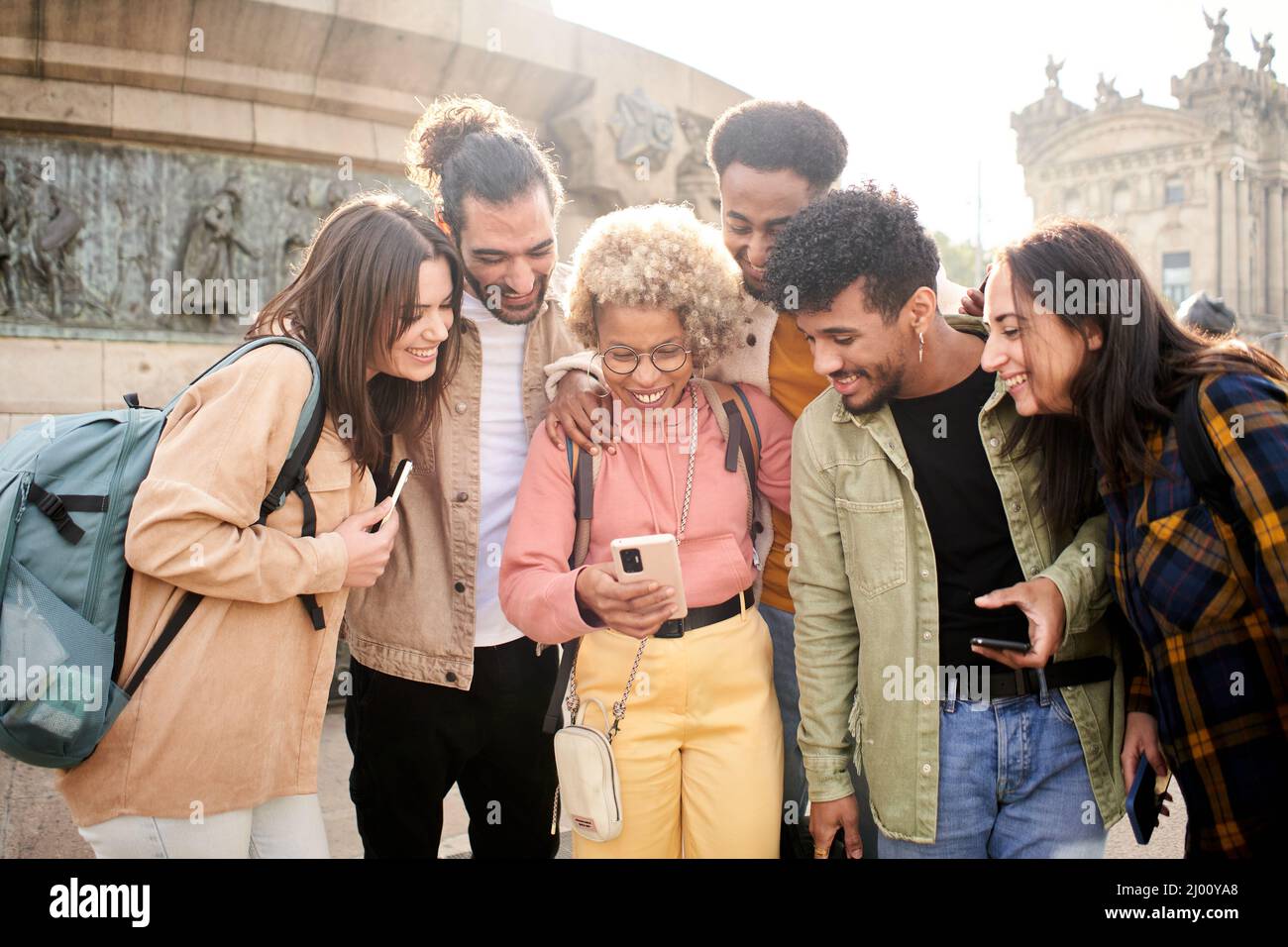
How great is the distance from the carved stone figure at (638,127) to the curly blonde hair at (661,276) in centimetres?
340

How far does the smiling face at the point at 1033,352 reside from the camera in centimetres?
235

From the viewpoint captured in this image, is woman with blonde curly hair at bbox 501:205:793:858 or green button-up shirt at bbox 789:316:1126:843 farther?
woman with blonde curly hair at bbox 501:205:793:858

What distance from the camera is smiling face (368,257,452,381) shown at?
2742 millimetres

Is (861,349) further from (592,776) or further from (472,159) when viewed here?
(472,159)

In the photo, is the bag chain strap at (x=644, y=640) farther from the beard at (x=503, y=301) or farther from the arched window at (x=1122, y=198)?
the arched window at (x=1122, y=198)

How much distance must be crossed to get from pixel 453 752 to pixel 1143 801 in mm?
1972

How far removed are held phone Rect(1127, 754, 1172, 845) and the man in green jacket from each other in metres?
0.07

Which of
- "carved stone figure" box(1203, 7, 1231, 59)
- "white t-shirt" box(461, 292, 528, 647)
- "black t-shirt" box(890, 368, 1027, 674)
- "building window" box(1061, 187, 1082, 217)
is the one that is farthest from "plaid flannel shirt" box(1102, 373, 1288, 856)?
"building window" box(1061, 187, 1082, 217)

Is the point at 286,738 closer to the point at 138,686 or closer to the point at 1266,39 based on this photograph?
the point at 138,686

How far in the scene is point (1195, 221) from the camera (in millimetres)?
44906

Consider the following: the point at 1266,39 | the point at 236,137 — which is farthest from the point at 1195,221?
the point at 236,137

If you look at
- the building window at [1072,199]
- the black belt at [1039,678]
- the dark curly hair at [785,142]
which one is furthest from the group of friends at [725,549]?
the building window at [1072,199]

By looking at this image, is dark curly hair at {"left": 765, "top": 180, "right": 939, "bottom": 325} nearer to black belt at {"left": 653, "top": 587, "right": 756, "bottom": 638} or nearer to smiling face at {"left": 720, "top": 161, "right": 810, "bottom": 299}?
smiling face at {"left": 720, "top": 161, "right": 810, "bottom": 299}

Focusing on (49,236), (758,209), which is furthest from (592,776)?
(49,236)
